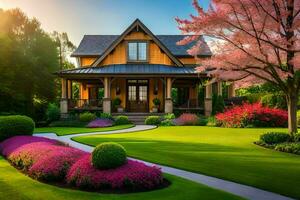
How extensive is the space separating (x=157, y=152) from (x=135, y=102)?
20.0m

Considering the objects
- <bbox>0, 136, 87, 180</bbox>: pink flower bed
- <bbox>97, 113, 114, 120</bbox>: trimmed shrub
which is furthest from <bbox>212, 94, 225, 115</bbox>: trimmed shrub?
<bbox>0, 136, 87, 180</bbox>: pink flower bed

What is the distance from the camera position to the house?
102 feet

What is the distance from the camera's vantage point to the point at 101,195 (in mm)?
7871

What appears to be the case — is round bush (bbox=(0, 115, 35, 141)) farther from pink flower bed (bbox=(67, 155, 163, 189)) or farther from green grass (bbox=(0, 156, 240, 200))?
pink flower bed (bbox=(67, 155, 163, 189))

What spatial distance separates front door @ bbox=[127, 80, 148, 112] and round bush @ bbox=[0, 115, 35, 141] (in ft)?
54.2

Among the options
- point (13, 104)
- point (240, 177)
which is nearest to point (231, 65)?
point (240, 177)

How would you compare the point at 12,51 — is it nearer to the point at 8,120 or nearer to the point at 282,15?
the point at 8,120

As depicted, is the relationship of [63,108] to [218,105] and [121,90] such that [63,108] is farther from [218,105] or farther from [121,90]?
[218,105]

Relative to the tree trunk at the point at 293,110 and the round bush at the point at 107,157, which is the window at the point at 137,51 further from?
the round bush at the point at 107,157

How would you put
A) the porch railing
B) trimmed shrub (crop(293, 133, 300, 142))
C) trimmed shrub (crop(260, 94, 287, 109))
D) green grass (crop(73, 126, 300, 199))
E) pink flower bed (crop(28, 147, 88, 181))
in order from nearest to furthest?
green grass (crop(73, 126, 300, 199)) < pink flower bed (crop(28, 147, 88, 181)) < trimmed shrub (crop(293, 133, 300, 142)) < trimmed shrub (crop(260, 94, 287, 109)) < the porch railing

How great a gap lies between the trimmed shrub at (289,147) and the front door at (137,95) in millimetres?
19816

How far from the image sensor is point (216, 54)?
16281 mm

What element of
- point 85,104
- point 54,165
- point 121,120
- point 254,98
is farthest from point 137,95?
point 54,165

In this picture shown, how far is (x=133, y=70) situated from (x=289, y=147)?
19700 millimetres
